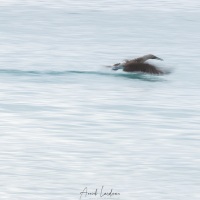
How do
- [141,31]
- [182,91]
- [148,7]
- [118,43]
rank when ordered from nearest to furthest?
[182,91], [118,43], [141,31], [148,7]

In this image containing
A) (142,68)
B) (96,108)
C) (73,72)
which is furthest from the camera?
(73,72)

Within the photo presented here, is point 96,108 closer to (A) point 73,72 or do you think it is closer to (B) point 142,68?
(B) point 142,68

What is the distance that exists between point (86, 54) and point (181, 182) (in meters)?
9.86

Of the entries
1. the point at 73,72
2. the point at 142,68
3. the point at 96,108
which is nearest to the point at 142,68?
the point at 142,68

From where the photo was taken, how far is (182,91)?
1977cm

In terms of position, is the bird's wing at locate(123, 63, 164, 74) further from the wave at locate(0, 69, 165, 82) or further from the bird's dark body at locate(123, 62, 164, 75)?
the wave at locate(0, 69, 165, 82)

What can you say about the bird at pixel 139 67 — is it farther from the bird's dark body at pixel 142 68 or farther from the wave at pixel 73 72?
the wave at pixel 73 72

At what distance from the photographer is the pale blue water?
14.0m

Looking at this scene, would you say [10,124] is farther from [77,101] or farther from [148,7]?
[148,7]

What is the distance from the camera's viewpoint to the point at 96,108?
1812 centimetres

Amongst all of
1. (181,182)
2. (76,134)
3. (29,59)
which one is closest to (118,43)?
(29,59)

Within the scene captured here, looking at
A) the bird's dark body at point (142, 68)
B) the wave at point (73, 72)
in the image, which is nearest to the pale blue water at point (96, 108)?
the wave at point (73, 72)

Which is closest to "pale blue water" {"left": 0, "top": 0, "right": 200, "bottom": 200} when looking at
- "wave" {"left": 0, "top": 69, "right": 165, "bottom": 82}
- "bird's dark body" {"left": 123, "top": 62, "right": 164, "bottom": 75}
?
"wave" {"left": 0, "top": 69, "right": 165, "bottom": 82}

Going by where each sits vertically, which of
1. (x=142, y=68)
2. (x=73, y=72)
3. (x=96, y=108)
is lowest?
(x=96, y=108)
